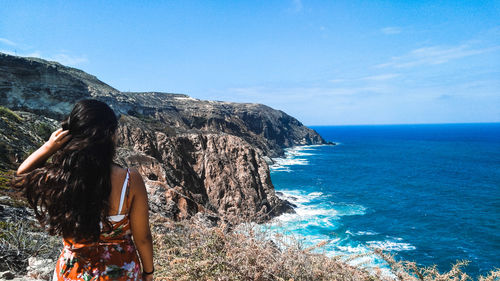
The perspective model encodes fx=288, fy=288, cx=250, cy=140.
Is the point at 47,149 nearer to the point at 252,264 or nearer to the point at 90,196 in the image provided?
the point at 90,196

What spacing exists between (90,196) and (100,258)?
0.47 m

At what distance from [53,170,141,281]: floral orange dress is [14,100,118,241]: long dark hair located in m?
0.08

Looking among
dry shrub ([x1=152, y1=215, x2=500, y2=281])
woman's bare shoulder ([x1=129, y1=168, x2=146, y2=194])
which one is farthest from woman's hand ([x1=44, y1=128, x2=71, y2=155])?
dry shrub ([x1=152, y1=215, x2=500, y2=281])

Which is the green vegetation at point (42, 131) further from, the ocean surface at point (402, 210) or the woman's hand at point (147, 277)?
the woman's hand at point (147, 277)

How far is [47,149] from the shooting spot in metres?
1.92

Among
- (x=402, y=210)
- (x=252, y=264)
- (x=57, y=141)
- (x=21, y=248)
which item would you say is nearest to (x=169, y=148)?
(x=21, y=248)

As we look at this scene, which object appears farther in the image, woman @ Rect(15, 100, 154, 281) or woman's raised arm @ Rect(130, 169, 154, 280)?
woman's raised arm @ Rect(130, 169, 154, 280)

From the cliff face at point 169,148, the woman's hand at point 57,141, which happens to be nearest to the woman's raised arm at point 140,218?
the woman's hand at point 57,141

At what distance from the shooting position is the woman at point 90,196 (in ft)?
5.74

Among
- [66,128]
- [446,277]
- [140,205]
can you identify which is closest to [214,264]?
[140,205]

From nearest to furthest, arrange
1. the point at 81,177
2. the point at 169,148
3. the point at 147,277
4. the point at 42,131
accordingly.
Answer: the point at 81,177, the point at 147,277, the point at 42,131, the point at 169,148

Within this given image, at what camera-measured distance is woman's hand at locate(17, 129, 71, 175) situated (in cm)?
187

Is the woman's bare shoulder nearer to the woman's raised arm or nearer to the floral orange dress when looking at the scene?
the woman's raised arm

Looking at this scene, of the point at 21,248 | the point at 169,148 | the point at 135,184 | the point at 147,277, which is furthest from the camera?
the point at 169,148
